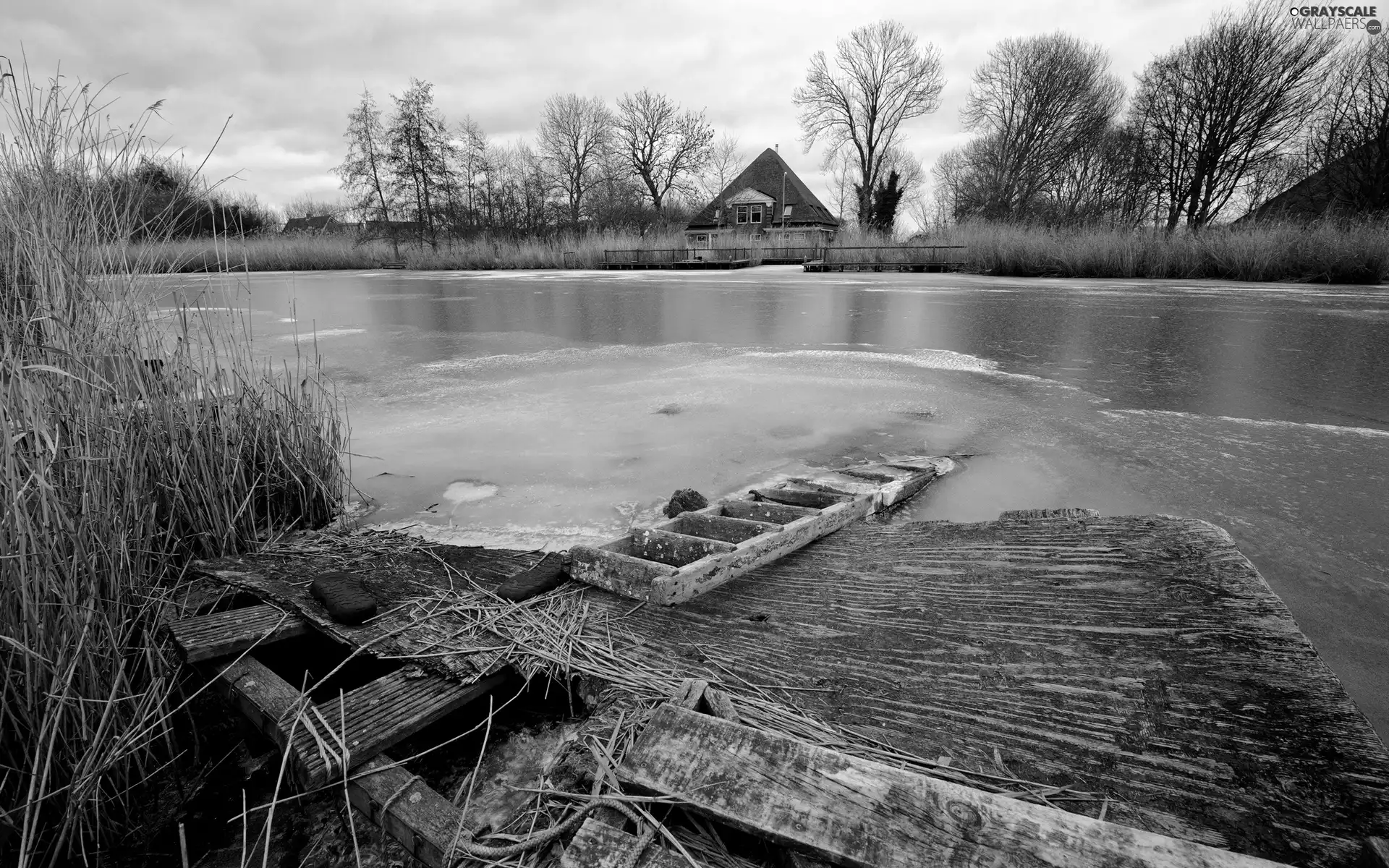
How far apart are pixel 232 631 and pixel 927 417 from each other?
4.06 meters

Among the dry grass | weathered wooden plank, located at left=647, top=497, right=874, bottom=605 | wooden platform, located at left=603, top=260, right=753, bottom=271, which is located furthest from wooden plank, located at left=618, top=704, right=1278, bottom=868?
wooden platform, located at left=603, top=260, right=753, bottom=271

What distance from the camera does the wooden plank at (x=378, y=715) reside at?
1373mm

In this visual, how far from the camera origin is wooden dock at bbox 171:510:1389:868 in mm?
1065

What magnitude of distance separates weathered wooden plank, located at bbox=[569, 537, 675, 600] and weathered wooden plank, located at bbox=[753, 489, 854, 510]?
918mm

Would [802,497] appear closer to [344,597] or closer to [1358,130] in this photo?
[344,597]

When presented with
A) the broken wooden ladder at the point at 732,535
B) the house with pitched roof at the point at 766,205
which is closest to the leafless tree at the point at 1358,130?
the house with pitched roof at the point at 766,205

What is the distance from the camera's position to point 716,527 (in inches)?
99.0

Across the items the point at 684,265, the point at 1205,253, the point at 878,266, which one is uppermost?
the point at 684,265

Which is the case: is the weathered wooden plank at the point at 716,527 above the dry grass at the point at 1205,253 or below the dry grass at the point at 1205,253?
below

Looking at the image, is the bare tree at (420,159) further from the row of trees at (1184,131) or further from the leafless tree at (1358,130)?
the leafless tree at (1358,130)

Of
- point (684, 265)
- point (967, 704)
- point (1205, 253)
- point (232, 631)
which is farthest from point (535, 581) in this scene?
point (684, 265)

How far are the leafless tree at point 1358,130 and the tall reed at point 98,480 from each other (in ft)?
101

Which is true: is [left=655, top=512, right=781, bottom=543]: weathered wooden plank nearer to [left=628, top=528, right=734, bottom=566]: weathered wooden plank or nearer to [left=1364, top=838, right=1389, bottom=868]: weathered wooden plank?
[left=628, top=528, right=734, bottom=566]: weathered wooden plank

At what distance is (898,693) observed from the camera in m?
1.50
